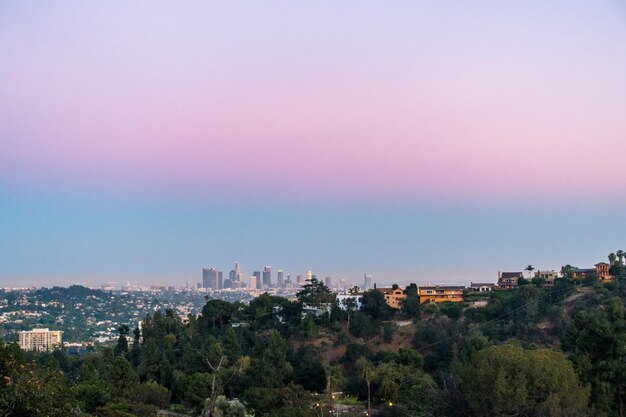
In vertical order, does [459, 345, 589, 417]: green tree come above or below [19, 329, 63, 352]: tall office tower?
above

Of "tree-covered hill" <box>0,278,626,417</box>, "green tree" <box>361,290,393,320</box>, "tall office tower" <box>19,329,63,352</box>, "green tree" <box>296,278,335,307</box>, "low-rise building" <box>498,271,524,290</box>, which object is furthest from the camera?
"tall office tower" <box>19,329,63,352</box>

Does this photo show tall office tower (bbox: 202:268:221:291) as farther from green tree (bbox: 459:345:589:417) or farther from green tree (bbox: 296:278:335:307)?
green tree (bbox: 459:345:589:417)

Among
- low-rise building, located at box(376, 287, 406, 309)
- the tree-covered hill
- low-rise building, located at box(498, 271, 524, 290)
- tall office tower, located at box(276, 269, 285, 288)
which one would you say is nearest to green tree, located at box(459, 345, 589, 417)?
the tree-covered hill

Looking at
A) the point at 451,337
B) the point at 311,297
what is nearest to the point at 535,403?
the point at 451,337

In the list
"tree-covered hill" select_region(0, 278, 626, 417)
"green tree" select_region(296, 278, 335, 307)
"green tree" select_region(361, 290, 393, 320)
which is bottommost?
"tree-covered hill" select_region(0, 278, 626, 417)

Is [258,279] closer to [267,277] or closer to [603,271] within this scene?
[267,277]

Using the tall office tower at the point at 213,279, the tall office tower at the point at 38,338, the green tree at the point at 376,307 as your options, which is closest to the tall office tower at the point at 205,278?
the tall office tower at the point at 213,279

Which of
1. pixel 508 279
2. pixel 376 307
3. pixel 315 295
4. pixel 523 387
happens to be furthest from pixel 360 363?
pixel 508 279

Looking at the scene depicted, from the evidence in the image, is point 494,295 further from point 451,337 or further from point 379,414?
point 379,414

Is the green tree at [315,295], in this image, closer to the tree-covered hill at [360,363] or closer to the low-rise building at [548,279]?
the tree-covered hill at [360,363]
